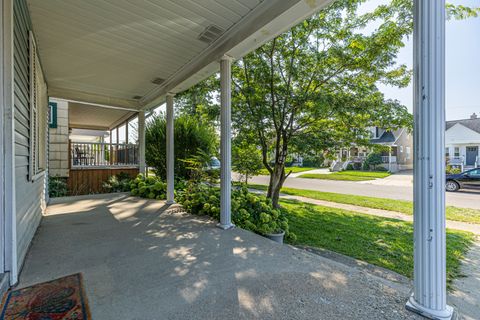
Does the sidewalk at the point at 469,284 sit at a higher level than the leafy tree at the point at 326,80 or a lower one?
lower

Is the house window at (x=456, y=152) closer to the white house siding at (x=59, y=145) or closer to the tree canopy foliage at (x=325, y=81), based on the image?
the tree canopy foliage at (x=325, y=81)

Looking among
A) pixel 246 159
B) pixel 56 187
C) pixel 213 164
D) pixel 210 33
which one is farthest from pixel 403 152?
pixel 56 187

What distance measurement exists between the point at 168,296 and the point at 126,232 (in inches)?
73.7

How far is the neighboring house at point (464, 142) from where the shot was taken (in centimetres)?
1366

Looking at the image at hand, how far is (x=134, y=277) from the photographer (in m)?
2.06

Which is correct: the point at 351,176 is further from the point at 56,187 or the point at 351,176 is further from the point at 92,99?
the point at 56,187

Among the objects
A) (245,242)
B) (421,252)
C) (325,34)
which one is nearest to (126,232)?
(245,242)

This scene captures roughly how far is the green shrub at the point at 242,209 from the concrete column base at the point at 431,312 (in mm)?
2211

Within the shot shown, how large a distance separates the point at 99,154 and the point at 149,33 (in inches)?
237

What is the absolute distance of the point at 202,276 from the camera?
2064mm

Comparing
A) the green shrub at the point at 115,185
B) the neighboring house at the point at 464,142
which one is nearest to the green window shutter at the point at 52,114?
the green shrub at the point at 115,185

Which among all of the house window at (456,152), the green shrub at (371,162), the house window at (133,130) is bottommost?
the green shrub at (371,162)

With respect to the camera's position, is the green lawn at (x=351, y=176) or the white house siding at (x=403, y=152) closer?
the green lawn at (x=351, y=176)

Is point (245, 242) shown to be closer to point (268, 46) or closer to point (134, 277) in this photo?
point (134, 277)
